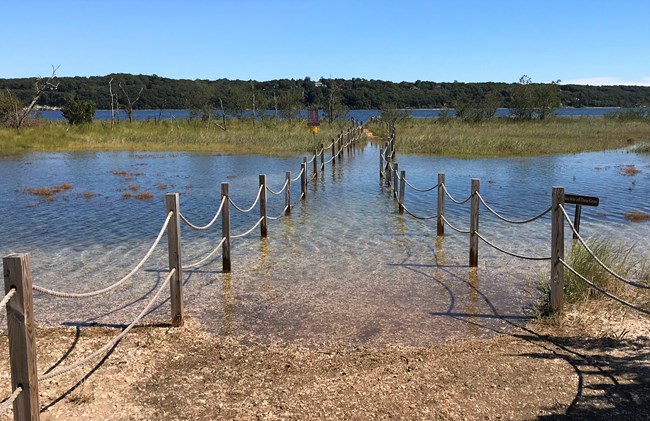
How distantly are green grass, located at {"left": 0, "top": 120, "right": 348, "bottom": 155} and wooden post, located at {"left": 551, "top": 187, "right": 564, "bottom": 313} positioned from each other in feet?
82.1

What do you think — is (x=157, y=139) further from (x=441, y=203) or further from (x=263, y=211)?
(x=441, y=203)

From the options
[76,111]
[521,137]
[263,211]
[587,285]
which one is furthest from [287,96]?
[587,285]

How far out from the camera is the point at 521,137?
3756cm

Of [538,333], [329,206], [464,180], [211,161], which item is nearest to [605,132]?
[464,180]

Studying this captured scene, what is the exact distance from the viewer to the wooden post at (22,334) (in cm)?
330

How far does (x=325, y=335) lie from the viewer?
6.09m

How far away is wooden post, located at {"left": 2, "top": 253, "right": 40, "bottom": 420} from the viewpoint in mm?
3297

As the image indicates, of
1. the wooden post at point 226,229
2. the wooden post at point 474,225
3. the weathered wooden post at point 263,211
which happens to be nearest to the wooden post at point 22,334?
the wooden post at point 226,229

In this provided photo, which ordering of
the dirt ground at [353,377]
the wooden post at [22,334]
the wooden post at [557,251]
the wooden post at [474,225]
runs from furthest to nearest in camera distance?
the wooden post at [474,225], the wooden post at [557,251], the dirt ground at [353,377], the wooden post at [22,334]

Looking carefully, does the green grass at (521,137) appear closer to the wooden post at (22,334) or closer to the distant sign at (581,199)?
the distant sign at (581,199)

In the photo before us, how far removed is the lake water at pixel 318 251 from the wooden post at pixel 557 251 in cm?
49

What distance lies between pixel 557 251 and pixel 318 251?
4.72m

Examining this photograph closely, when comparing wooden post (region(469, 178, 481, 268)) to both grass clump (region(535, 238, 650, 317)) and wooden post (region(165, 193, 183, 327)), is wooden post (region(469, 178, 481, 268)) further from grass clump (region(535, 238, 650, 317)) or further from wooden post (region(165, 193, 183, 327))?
wooden post (region(165, 193, 183, 327))

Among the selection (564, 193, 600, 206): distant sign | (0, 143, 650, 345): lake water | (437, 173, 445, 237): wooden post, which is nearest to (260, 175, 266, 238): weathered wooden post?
(0, 143, 650, 345): lake water
